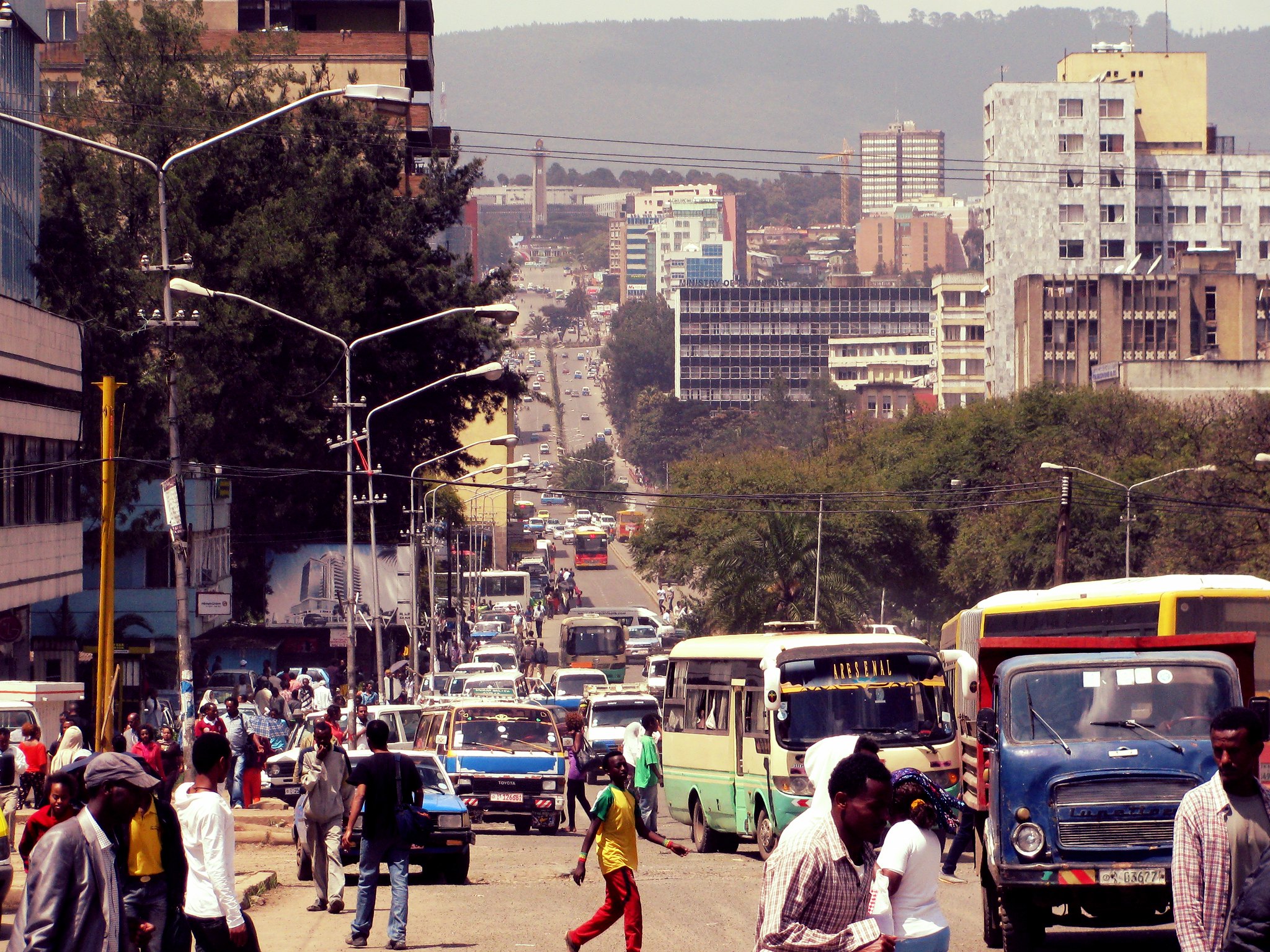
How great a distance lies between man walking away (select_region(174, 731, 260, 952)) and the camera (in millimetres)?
9086

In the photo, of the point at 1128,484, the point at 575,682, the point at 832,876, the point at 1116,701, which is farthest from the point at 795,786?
the point at 1128,484

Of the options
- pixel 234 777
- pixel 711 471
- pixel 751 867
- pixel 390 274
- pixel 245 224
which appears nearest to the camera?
pixel 751 867

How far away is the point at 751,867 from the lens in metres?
19.0

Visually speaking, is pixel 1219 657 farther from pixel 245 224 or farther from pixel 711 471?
pixel 711 471

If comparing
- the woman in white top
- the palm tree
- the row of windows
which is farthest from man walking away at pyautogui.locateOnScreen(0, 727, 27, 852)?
the palm tree

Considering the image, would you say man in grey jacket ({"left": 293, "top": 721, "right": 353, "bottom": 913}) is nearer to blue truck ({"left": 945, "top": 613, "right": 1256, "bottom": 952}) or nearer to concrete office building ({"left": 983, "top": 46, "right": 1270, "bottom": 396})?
blue truck ({"left": 945, "top": 613, "right": 1256, "bottom": 952})

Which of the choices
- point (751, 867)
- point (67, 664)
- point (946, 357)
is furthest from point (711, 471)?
point (946, 357)

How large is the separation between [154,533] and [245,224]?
10.5 m

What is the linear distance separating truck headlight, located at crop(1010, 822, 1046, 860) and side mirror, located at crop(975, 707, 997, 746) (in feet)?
2.24

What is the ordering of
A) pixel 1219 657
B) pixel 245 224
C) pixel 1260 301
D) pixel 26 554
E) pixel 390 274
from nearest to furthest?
1. pixel 1219 657
2. pixel 26 554
3. pixel 245 224
4. pixel 390 274
5. pixel 1260 301

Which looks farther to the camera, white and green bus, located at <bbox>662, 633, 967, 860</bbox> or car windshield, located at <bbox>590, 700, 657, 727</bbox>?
car windshield, located at <bbox>590, 700, 657, 727</bbox>

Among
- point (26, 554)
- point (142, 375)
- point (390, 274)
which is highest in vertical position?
point (390, 274)

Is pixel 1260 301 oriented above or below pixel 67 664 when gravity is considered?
above

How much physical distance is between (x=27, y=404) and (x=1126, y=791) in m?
31.2
